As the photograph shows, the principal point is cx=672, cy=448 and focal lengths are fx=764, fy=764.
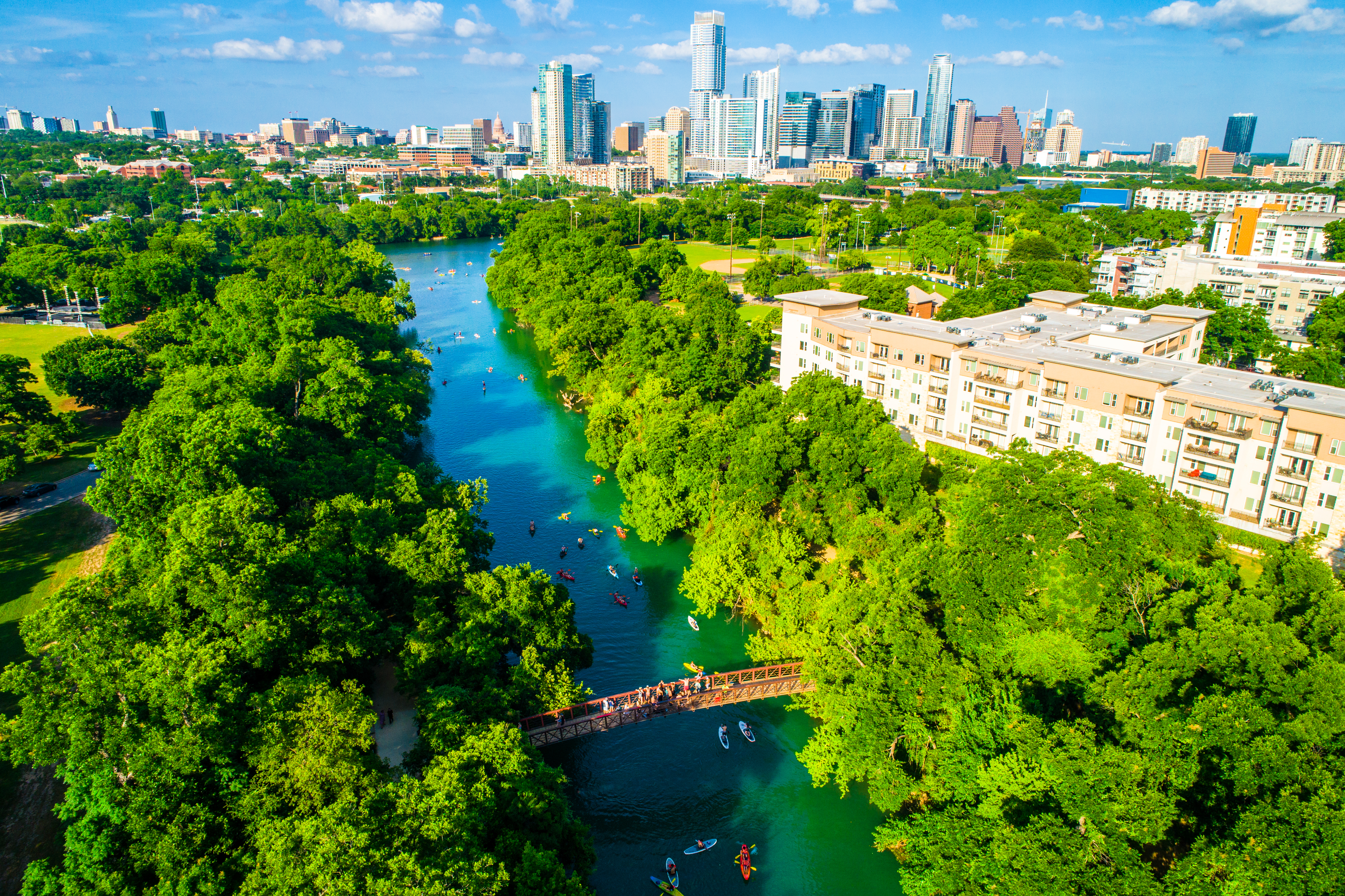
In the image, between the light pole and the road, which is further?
the light pole

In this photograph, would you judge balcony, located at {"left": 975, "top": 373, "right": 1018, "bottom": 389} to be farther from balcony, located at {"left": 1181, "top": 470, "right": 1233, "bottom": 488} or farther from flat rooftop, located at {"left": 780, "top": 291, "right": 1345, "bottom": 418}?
balcony, located at {"left": 1181, "top": 470, "right": 1233, "bottom": 488}

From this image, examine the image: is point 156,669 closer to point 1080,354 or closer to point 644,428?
point 644,428

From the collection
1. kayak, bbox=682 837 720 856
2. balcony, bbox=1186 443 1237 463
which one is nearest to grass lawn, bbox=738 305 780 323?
balcony, bbox=1186 443 1237 463

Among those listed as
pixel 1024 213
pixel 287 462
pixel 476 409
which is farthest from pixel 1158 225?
pixel 287 462

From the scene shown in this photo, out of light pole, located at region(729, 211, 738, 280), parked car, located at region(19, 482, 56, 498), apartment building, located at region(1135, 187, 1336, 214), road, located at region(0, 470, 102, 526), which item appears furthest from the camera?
apartment building, located at region(1135, 187, 1336, 214)

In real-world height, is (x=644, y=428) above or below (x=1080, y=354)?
below

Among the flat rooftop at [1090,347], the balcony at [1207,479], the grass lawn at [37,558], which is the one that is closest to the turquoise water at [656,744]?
the grass lawn at [37,558]
